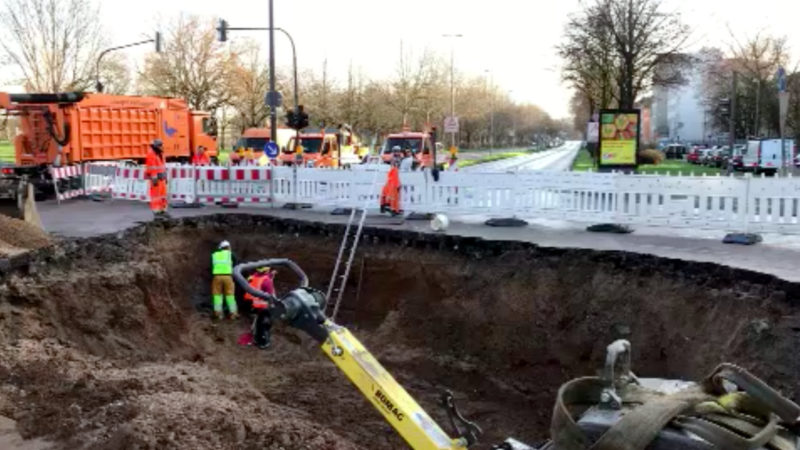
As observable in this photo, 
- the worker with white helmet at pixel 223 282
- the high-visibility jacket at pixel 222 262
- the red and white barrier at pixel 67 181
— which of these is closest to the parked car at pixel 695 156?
the red and white barrier at pixel 67 181

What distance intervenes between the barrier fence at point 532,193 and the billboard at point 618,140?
195 inches

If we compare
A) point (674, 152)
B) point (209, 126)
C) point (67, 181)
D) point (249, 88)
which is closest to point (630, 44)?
point (209, 126)

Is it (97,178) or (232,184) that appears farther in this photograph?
(97,178)

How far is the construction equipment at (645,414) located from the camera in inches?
102

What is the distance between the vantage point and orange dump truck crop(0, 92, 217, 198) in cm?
2108

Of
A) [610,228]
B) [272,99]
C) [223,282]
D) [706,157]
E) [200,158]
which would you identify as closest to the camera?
[223,282]

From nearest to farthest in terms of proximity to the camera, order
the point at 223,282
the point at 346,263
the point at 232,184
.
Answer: the point at 223,282 < the point at 346,263 < the point at 232,184

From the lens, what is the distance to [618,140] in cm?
1944

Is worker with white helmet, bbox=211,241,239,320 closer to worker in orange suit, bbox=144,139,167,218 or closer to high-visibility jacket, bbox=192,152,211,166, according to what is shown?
worker in orange suit, bbox=144,139,167,218

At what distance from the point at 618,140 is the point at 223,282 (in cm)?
1172

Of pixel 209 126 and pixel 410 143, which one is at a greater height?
pixel 209 126

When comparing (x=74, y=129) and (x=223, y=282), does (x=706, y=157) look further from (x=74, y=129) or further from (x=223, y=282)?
(x=223, y=282)

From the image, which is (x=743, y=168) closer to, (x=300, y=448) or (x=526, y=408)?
(x=526, y=408)

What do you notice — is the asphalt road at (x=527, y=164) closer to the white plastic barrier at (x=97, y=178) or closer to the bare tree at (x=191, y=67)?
the white plastic barrier at (x=97, y=178)
